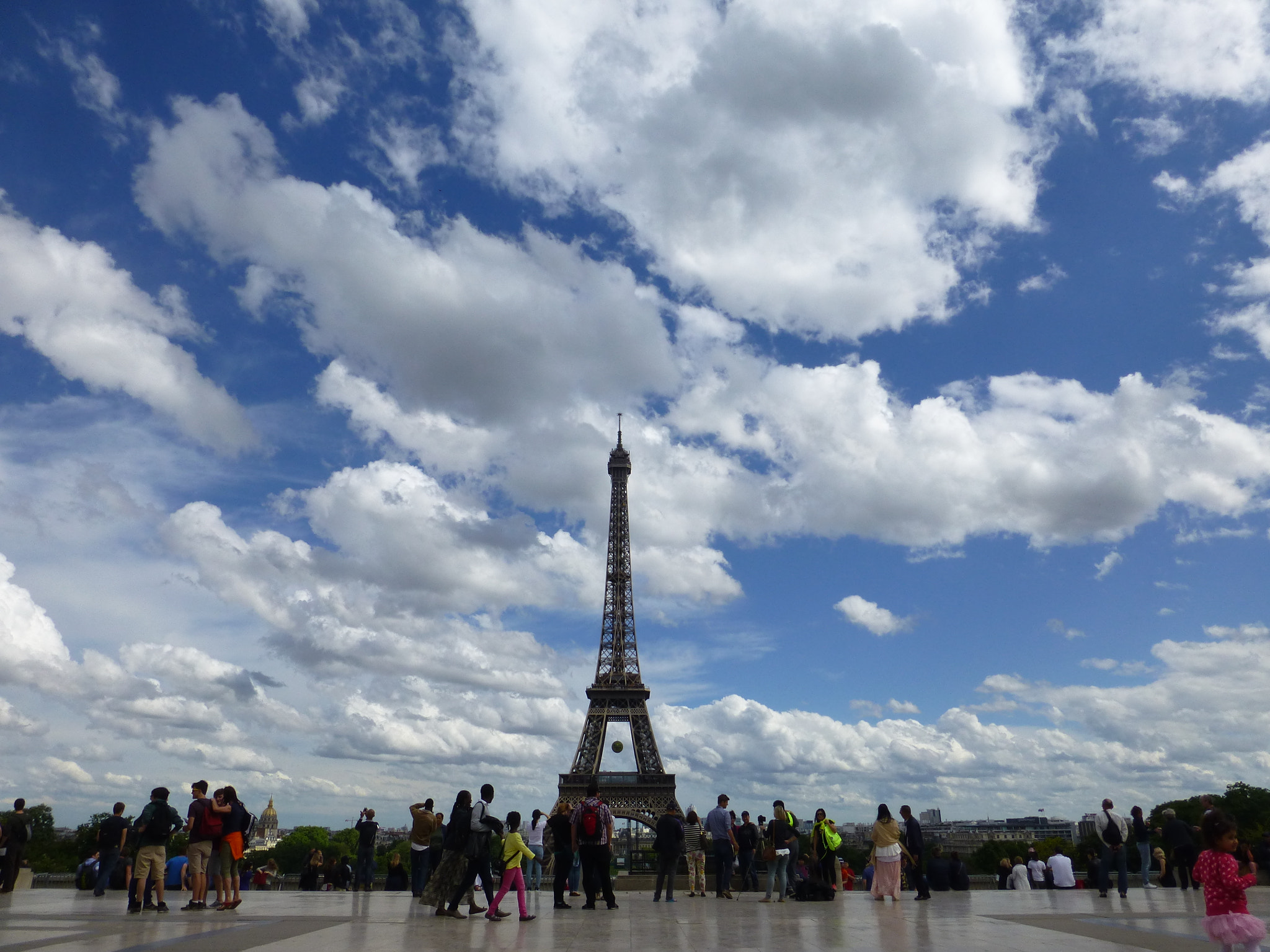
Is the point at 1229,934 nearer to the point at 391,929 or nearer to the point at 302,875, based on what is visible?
the point at 391,929

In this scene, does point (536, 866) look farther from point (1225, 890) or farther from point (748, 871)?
point (1225, 890)

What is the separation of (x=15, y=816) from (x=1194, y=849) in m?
26.2

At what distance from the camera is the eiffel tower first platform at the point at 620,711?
75.4m

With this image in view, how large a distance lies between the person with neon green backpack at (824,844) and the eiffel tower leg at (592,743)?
2355 inches

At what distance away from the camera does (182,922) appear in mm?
13344

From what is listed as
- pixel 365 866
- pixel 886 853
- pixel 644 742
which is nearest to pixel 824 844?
pixel 886 853

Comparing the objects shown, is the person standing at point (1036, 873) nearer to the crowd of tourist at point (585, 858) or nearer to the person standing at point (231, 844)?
the crowd of tourist at point (585, 858)

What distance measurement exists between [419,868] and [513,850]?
6.88 metres

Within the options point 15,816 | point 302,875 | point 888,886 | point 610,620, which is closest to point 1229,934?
point 888,886

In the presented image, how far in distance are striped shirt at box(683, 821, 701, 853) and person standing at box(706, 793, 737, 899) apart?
286 millimetres

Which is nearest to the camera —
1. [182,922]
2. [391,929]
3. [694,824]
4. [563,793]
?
[391,929]

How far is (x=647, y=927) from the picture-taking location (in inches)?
496

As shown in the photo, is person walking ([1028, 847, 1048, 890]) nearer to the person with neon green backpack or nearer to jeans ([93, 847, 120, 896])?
the person with neon green backpack

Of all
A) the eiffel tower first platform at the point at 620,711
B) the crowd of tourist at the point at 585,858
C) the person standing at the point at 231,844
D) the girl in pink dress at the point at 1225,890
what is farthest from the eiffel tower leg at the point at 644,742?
the girl in pink dress at the point at 1225,890
